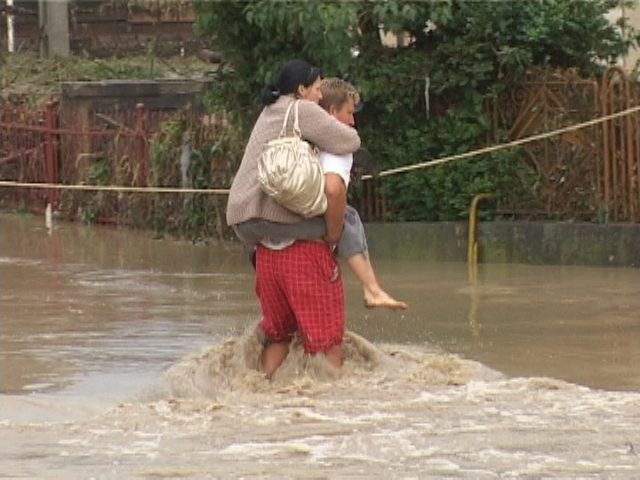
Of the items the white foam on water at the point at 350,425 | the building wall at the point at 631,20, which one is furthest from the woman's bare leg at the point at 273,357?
the building wall at the point at 631,20

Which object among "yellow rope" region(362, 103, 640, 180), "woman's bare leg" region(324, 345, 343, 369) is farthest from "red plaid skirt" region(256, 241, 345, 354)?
"yellow rope" region(362, 103, 640, 180)

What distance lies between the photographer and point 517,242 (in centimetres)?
1446

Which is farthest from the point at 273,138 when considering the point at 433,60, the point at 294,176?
the point at 433,60

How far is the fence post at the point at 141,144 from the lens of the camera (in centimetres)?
1869

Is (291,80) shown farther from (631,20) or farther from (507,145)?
(631,20)

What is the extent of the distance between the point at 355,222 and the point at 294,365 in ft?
2.58

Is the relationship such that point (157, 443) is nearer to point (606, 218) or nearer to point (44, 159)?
point (606, 218)

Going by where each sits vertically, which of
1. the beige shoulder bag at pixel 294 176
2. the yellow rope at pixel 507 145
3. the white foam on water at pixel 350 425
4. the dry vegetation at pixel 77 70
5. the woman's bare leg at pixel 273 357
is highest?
the dry vegetation at pixel 77 70

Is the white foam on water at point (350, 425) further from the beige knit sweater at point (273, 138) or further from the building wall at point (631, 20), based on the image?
the building wall at point (631, 20)

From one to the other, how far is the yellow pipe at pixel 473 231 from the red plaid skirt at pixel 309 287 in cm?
636

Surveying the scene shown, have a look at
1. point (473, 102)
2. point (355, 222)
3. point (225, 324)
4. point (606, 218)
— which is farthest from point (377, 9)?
point (355, 222)

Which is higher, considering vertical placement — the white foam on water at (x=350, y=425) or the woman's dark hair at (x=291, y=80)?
the woman's dark hair at (x=291, y=80)

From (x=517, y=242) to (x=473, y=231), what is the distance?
41 centimetres

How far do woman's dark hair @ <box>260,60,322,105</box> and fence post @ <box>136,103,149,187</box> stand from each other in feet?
34.1
